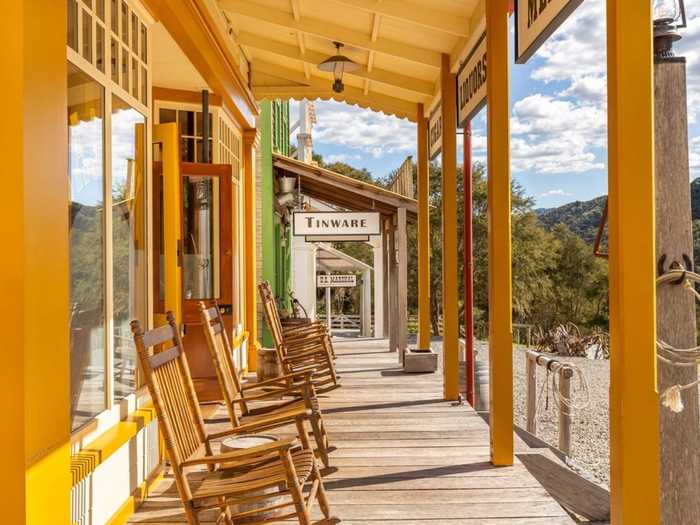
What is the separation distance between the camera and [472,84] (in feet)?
15.9

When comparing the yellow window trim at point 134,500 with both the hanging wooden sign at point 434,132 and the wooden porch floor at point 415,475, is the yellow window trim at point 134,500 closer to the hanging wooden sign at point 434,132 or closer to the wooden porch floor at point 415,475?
the wooden porch floor at point 415,475

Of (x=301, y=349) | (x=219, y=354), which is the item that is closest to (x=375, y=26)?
(x=301, y=349)

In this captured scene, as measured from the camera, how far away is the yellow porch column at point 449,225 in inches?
223

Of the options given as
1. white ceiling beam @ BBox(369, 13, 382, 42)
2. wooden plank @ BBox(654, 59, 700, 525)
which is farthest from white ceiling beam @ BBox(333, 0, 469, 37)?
wooden plank @ BBox(654, 59, 700, 525)

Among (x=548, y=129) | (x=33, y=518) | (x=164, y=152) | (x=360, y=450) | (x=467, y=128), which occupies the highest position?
(x=548, y=129)

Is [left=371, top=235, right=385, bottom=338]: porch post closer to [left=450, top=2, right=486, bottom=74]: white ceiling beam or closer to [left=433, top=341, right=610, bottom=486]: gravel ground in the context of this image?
[left=433, top=341, right=610, bottom=486]: gravel ground

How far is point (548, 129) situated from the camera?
7450cm

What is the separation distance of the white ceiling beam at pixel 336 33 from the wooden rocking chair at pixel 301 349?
2093 mm

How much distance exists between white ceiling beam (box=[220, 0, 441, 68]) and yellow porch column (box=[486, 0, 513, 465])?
6.78 feet

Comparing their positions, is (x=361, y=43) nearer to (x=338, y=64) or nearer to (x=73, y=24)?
(x=338, y=64)

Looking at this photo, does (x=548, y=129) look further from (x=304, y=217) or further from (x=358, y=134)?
(x=304, y=217)

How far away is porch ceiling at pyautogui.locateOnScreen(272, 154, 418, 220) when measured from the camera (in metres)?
9.34

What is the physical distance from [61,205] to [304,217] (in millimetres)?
7294

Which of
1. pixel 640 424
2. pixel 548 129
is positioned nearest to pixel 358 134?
pixel 548 129
